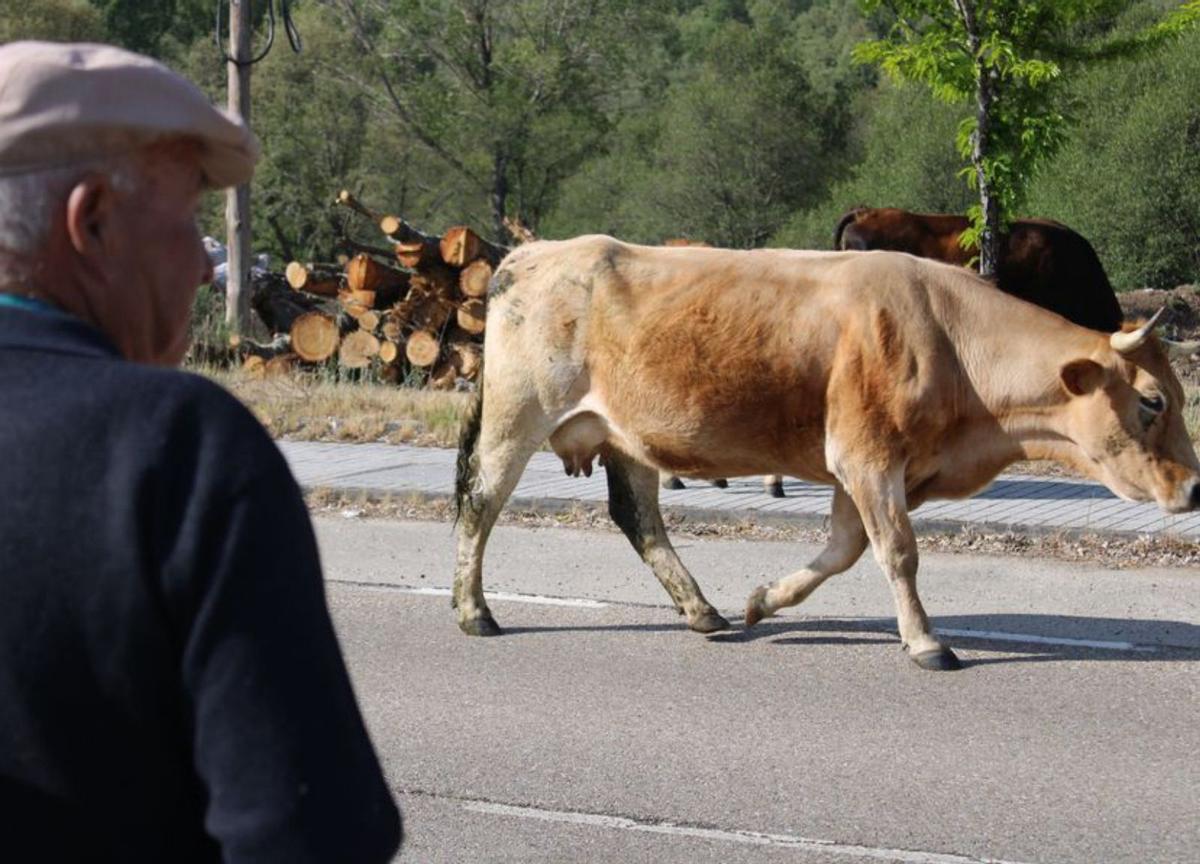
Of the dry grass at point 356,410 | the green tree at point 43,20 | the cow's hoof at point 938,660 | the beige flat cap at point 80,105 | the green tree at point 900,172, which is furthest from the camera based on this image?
the green tree at point 43,20

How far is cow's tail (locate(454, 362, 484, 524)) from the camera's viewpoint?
28.5ft

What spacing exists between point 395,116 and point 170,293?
4224 cm

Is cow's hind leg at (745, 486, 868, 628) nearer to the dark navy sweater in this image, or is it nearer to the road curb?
the road curb

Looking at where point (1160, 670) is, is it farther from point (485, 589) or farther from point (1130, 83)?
point (1130, 83)

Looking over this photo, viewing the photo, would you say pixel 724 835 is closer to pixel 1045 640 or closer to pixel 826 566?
pixel 826 566

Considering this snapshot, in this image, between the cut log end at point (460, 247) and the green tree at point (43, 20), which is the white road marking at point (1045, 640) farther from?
the green tree at point (43, 20)

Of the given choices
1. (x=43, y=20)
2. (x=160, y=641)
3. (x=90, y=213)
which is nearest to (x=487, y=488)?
(x=90, y=213)

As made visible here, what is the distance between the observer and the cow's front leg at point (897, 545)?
7801 millimetres

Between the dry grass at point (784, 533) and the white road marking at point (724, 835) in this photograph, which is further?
the dry grass at point (784, 533)

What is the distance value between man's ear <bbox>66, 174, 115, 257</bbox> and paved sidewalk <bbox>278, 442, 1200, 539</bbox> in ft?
30.1

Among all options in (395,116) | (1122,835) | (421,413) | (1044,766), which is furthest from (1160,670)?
(395,116)

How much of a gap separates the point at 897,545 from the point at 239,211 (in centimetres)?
1405

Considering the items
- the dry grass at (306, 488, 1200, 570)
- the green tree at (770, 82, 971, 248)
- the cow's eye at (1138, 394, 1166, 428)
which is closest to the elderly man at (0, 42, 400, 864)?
the cow's eye at (1138, 394, 1166, 428)

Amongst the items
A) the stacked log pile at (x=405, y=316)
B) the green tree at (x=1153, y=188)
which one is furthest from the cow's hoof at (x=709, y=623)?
the green tree at (x=1153, y=188)
